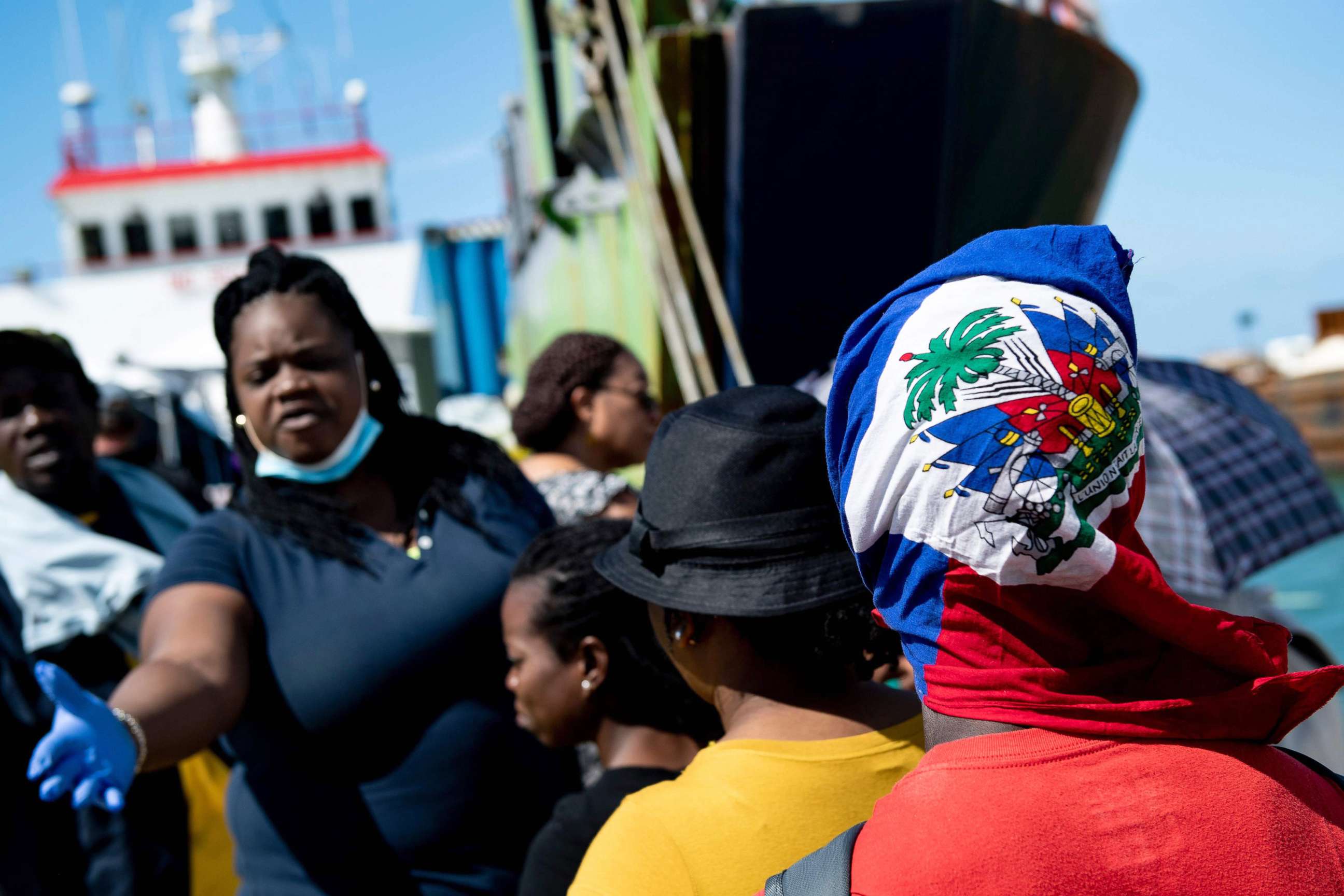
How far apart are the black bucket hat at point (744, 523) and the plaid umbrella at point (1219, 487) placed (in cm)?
212

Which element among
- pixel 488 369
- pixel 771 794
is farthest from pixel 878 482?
pixel 488 369

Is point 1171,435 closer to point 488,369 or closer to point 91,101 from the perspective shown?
point 488,369

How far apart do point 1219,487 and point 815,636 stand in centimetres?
243

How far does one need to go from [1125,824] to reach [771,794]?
45cm

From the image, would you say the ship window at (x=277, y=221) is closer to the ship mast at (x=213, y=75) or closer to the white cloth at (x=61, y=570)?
the ship mast at (x=213, y=75)

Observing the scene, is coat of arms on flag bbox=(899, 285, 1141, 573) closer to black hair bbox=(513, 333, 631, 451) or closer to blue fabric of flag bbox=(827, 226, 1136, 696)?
blue fabric of flag bbox=(827, 226, 1136, 696)

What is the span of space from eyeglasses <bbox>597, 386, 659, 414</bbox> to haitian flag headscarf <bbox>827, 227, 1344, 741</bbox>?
2.11 m

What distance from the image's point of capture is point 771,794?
47.5 inches

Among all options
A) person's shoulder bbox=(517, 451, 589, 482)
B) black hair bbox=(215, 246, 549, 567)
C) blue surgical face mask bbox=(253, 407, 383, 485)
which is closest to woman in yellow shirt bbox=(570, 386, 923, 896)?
black hair bbox=(215, 246, 549, 567)

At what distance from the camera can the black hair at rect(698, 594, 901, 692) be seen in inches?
52.3

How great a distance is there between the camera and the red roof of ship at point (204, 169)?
1994 centimetres

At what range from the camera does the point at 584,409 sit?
3.03m

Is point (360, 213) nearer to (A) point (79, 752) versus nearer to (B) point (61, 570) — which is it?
(B) point (61, 570)

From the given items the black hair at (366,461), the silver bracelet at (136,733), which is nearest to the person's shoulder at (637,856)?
the silver bracelet at (136,733)
